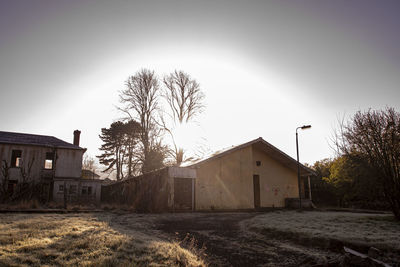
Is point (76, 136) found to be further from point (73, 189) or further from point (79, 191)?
point (79, 191)

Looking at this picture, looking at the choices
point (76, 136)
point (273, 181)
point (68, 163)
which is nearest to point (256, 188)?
point (273, 181)

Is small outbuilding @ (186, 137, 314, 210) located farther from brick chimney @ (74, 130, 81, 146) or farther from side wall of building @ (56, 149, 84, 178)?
brick chimney @ (74, 130, 81, 146)

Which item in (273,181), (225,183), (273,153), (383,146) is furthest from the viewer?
(273,181)

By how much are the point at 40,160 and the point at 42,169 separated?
92 cm

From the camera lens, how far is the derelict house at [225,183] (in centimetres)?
1731

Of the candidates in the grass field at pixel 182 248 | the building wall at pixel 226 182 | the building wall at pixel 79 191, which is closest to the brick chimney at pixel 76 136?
the building wall at pixel 79 191

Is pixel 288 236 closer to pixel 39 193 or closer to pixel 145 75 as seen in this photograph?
pixel 39 193

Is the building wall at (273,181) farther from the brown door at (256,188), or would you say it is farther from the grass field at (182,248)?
the grass field at (182,248)

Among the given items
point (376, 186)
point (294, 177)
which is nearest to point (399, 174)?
point (376, 186)

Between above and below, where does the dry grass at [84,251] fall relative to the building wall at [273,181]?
below

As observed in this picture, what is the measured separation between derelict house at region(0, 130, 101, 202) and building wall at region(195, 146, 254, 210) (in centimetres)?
1248

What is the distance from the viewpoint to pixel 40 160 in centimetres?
2491

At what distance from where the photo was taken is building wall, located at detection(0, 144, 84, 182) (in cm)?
2395

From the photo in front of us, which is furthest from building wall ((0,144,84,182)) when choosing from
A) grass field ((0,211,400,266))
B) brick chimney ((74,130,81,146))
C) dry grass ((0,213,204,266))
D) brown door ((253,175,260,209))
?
dry grass ((0,213,204,266))
